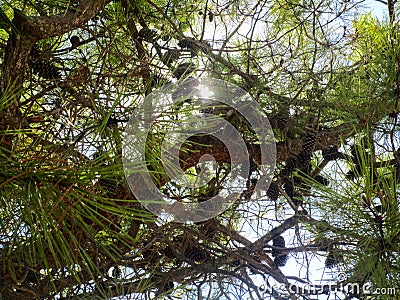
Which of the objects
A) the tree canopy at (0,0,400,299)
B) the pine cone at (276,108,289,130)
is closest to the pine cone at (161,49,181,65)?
the tree canopy at (0,0,400,299)

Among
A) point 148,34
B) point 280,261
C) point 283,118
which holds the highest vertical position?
point 148,34

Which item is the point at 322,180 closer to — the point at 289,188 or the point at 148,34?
the point at 289,188

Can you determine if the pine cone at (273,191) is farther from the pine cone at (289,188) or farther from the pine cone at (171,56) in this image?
the pine cone at (171,56)

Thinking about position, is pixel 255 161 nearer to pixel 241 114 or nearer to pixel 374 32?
pixel 241 114

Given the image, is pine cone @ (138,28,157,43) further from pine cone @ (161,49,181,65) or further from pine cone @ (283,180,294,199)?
pine cone @ (283,180,294,199)

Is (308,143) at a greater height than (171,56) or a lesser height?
lesser

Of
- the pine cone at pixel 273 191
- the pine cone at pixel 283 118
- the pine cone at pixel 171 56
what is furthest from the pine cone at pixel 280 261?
the pine cone at pixel 171 56

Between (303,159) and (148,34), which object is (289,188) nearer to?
(303,159)

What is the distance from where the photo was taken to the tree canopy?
0.72m

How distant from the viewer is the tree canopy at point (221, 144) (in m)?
0.72

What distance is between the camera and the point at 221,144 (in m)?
0.98

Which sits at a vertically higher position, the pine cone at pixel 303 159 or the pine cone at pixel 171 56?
the pine cone at pixel 171 56

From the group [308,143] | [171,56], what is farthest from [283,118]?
[171,56]

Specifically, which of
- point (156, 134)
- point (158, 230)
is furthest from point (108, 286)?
point (156, 134)
